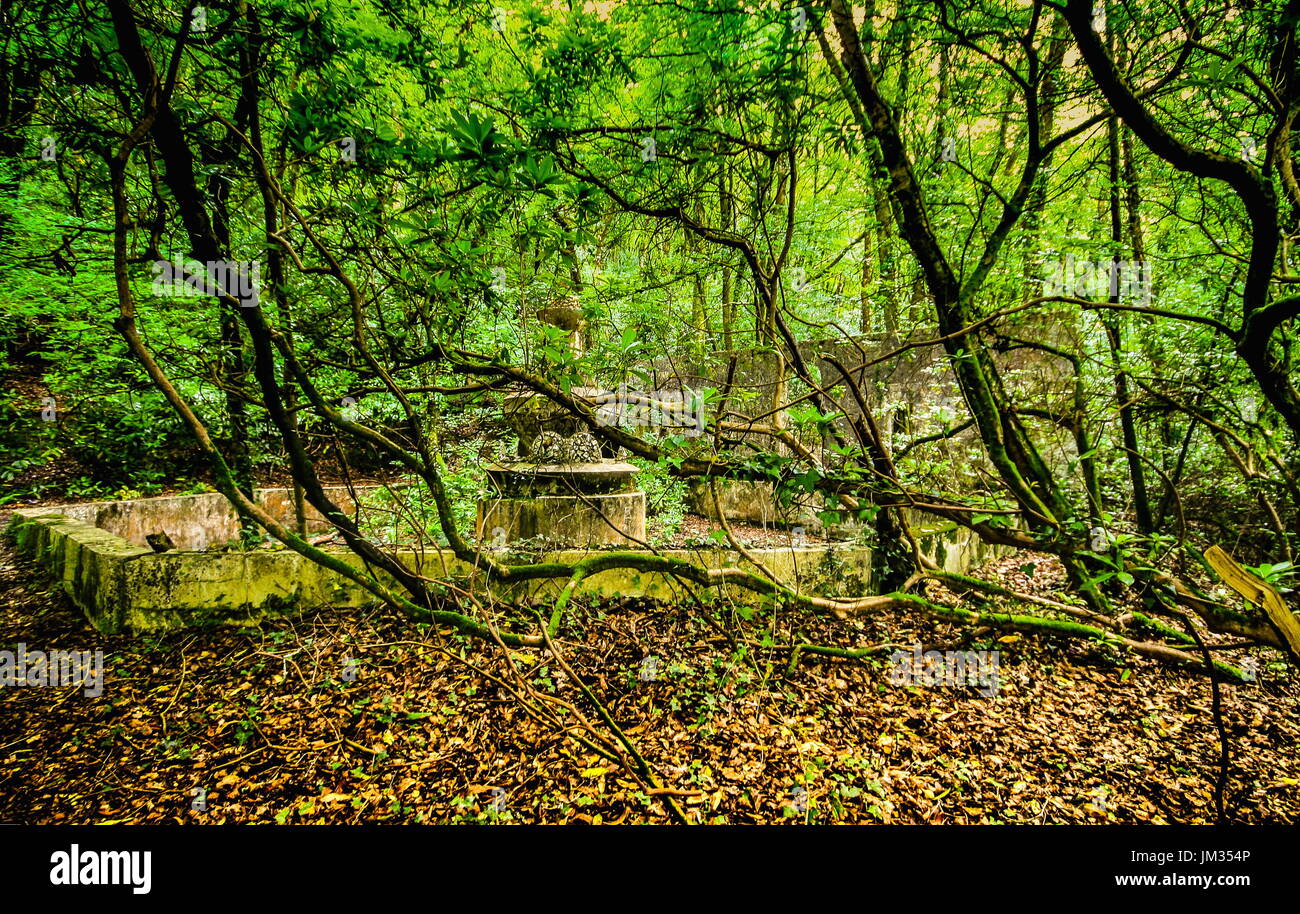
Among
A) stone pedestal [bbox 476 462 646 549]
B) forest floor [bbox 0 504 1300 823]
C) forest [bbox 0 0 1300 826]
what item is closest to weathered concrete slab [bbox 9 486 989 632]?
forest [bbox 0 0 1300 826]

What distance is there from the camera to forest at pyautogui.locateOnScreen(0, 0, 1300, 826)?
212 centimetres

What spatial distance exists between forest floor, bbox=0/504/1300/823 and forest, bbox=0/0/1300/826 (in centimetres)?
2

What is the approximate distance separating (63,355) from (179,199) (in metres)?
3.69

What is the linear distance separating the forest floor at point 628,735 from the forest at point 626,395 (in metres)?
0.02

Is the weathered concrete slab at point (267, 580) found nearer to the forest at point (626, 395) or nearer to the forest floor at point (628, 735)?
the forest at point (626, 395)

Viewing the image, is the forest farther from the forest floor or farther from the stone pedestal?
the stone pedestal

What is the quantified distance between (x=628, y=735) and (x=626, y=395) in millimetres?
2129

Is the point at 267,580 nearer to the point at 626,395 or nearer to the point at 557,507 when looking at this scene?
the point at 557,507

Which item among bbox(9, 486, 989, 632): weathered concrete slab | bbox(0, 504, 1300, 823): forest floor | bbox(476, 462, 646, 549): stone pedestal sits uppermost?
bbox(476, 462, 646, 549): stone pedestal

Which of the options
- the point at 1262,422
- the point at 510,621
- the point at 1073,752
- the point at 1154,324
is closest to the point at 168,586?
the point at 510,621

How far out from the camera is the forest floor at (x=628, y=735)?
206cm

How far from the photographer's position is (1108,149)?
154 inches

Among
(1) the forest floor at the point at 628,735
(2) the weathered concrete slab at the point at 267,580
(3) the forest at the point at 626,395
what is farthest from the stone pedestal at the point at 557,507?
(1) the forest floor at the point at 628,735

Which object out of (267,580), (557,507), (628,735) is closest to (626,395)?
(557,507)
